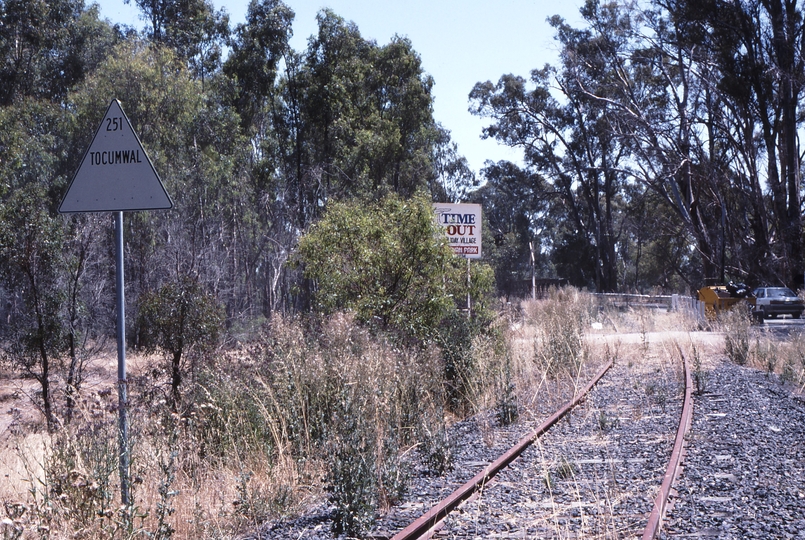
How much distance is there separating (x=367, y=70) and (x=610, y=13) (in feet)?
38.1

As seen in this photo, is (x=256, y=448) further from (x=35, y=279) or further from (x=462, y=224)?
(x=35, y=279)

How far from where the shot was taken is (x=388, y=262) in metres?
12.5

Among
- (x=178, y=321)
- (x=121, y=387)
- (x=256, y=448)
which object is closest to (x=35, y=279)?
(x=178, y=321)

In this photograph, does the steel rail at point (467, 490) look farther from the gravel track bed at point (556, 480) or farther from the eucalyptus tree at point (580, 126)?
the eucalyptus tree at point (580, 126)

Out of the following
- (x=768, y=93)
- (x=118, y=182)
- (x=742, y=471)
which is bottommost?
(x=742, y=471)

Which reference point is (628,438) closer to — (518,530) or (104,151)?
(518,530)

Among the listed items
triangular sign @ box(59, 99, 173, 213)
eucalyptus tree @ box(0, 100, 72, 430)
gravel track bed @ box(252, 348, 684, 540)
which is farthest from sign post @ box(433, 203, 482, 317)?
triangular sign @ box(59, 99, 173, 213)

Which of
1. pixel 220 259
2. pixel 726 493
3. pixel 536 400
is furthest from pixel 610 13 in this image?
pixel 726 493

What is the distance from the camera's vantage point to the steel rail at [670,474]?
5016 mm

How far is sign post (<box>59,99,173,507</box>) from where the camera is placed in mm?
5277

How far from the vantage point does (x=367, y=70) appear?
36.2m

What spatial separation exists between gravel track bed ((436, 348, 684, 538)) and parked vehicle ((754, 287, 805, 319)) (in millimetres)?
22842

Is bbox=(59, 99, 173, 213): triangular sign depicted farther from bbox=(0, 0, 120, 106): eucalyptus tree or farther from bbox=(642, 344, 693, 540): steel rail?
bbox=(0, 0, 120, 106): eucalyptus tree

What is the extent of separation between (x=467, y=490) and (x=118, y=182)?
3.38 m
